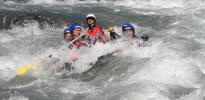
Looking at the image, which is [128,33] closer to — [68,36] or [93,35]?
[93,35]

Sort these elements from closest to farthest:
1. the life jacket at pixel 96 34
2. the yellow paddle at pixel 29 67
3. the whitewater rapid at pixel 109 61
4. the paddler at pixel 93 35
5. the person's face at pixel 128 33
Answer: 1. the whitewater rapid at pixel 109 61
2. the yellow paddle at pixel 29 67
3. the paddler at pixel 93 35
4. the life jacket at pixel 96 34
5. the person's face at pixel 128 33

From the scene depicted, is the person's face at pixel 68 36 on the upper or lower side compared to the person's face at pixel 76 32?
lower

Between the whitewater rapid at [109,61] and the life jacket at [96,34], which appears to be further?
the life jacket at [96,34]

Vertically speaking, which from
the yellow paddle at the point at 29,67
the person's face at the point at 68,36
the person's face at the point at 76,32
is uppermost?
the person's face at the point at 76,32

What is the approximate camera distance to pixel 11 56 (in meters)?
7.49

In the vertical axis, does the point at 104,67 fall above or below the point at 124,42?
below

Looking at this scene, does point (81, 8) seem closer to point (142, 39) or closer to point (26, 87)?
point (142, 39)

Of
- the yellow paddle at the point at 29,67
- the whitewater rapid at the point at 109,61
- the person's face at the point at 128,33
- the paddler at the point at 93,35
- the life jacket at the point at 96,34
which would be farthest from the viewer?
the person's face at the point at 128,33

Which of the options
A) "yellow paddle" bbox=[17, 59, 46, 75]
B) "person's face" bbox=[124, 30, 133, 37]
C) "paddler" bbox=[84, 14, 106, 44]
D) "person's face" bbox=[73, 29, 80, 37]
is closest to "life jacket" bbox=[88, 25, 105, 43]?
"paddler" bbox=[84, 14, 106, 44]

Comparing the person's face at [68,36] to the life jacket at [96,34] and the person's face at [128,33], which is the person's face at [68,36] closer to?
the life jacket at [96,34]

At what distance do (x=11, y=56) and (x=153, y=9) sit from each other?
8592 millimetres

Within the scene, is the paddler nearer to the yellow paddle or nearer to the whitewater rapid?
the whitewater rapid

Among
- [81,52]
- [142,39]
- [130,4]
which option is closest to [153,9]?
[130,4]

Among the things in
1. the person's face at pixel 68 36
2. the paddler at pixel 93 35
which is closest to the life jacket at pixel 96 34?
the paddler at pixel 93 35
